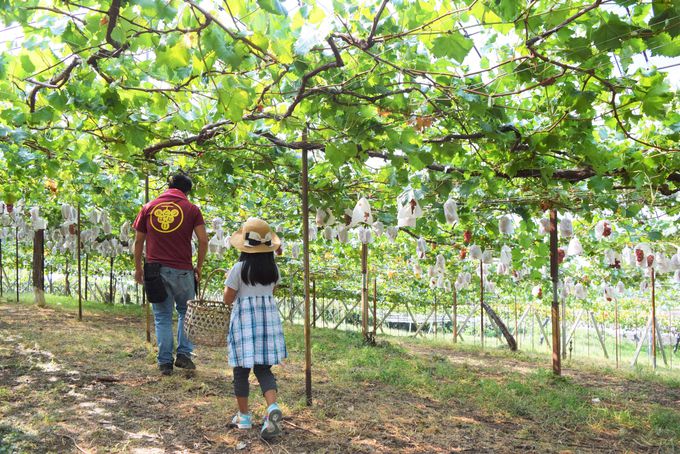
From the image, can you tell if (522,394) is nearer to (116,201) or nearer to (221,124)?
(221,124)

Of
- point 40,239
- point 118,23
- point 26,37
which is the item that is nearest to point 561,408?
point 118,23

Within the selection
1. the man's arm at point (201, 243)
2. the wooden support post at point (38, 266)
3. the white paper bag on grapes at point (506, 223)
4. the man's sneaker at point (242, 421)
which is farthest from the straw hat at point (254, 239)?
the wooden support post at point (38, 266)

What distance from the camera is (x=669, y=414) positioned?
4137 mm

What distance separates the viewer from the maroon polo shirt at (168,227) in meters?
3.92

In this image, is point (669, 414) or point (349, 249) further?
point (349, 249)

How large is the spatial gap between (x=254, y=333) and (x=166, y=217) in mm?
1436

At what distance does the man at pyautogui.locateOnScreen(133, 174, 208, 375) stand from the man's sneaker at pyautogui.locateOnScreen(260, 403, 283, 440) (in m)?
1.43

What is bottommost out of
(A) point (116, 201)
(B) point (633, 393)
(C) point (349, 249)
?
(B) point (633, 393)

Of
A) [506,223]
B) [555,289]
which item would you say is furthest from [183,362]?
[555,289]

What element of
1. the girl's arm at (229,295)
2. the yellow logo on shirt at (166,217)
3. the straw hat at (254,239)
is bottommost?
the girl's arm at (229,295)

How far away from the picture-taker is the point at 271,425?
2.89m

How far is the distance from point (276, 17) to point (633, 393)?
556 centimetres

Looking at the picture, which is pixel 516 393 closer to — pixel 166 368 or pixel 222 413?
pixel 222 413

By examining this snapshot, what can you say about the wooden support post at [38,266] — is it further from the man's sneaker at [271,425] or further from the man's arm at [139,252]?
the man's sneaker at [271,425]
